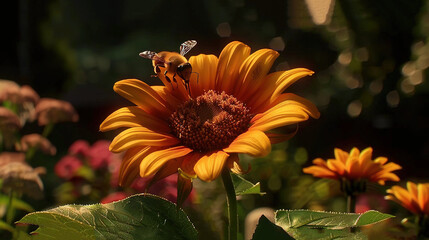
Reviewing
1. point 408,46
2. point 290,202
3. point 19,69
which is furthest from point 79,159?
point 19,69

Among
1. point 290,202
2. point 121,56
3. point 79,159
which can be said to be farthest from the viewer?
point 121,56

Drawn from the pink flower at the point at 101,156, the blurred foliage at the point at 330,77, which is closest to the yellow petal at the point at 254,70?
the blurred foliage at the point at 330,77

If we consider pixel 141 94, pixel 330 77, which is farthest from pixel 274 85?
pixel 330 77

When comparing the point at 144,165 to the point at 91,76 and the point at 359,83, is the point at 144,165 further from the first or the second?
the point at 91,76

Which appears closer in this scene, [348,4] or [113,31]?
[348,4]

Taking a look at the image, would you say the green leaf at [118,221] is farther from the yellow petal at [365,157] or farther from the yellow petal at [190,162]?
the yellow petal at [365,157]

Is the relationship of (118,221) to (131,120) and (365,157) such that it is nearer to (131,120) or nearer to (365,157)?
(131,120)

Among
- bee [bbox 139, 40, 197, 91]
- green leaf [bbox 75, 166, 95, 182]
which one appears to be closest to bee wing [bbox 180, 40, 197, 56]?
bee [bbox 139, 40, 197, 91]
